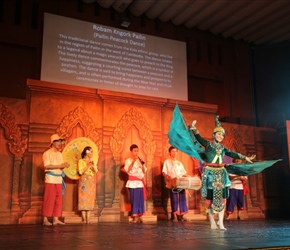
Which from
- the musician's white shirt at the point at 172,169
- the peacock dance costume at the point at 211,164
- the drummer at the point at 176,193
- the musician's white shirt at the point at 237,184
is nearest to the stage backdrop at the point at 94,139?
the drummer at the point at 176,193

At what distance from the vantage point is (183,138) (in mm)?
4766

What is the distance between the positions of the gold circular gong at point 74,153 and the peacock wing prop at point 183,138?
1.87 m

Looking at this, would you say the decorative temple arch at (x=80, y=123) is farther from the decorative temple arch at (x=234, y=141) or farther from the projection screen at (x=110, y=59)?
the decorative temple arch at (x=234, y=141)

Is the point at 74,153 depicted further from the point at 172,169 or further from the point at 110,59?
the point at 110,59

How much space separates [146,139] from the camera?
23.3 ft

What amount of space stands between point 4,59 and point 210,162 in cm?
495

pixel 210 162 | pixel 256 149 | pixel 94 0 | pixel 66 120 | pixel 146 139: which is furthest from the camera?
pixel 256 149

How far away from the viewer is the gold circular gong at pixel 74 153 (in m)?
6.08

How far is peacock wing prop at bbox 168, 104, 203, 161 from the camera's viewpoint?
4.73 m

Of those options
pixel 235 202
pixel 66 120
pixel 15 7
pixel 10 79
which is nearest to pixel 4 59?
pixel 10 79

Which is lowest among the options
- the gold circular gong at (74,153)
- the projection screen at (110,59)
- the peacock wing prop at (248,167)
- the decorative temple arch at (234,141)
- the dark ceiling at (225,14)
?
the peacock wing prop at (248,167)

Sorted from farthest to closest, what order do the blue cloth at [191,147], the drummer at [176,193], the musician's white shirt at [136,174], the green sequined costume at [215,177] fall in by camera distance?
the drummer at [176,193] → the musician's white shirt at [136,174] → the blue cloth at [191,147] → the green sequined costume at [215,177]

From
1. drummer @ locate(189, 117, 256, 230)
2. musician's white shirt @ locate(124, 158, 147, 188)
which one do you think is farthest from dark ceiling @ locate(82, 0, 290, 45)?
drummer @ locate(189, 117, 256, 230)

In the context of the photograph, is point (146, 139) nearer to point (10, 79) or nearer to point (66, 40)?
point (66, 40)
